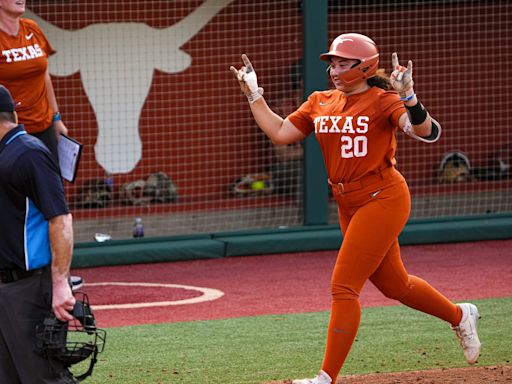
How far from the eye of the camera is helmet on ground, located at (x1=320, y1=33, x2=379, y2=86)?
5211 millimetres

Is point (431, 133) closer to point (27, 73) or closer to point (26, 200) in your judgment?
point (26, 200)

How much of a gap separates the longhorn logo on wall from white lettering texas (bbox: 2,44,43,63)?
4053mm

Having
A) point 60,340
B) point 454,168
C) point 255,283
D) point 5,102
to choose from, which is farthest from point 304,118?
point 454,168

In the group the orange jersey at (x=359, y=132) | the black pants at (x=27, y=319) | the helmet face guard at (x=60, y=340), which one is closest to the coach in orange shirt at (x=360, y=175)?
the orange jersey at (x=359, y=132)

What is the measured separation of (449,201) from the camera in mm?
11898

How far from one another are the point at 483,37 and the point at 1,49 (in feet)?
22.3

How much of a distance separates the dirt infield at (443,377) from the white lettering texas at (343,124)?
1.27 metres

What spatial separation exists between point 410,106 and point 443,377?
1.47m

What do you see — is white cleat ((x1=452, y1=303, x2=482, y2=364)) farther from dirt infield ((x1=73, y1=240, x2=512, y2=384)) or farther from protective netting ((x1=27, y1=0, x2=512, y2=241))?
protective netting ((x1=27, y1=0, x2=512, y2=241))

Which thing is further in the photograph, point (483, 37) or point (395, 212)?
point (483, 37)

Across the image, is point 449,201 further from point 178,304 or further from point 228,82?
point 178,304

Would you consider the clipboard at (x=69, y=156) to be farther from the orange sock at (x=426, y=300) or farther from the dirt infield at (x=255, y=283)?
the orange sock at (x=426, y=300)

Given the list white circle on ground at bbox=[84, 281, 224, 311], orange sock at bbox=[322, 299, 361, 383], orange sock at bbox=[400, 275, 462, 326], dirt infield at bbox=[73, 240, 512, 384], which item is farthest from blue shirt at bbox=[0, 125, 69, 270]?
white circle on ground at bbox=[84, 281, 224, 311]

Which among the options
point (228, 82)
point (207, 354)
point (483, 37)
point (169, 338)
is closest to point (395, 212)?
point (207, 354)
